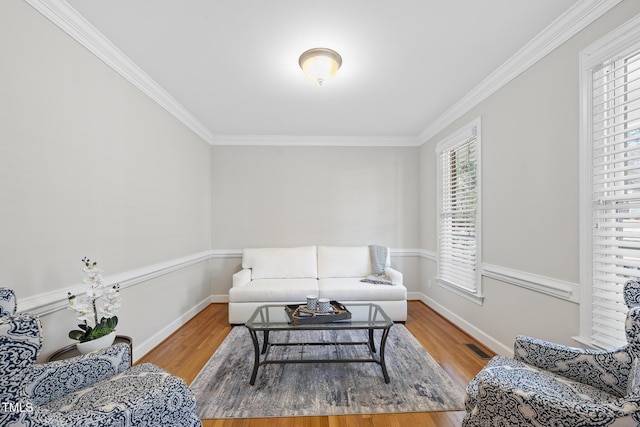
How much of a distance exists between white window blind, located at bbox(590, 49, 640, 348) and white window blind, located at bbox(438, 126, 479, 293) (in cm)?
119

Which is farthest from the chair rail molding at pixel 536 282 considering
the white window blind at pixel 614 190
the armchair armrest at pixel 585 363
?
the armchair armrest at pixel 585 363

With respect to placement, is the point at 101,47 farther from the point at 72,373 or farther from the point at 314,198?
the point at 314,198

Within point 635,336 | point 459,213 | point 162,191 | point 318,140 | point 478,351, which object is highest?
point 318,140

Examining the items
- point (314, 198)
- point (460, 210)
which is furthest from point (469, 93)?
point (314, 198)

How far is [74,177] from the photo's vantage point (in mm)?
1906

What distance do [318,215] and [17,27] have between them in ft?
11.5

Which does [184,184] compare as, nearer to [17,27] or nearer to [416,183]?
[17,27]

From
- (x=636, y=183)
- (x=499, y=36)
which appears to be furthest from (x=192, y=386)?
(x=499, y=36)

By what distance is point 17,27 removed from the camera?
1540 mm

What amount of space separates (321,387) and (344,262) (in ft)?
6.87

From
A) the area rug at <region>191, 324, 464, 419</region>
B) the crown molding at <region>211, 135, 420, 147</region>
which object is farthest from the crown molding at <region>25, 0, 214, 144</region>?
the area rug at <region>191, 324, 464, 419</region>

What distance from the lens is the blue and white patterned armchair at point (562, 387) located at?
1023 millimetres

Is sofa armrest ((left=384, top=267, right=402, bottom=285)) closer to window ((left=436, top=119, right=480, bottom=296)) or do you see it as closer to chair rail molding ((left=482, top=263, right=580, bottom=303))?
window ((left=436, top=119, right=480, bottom=296))

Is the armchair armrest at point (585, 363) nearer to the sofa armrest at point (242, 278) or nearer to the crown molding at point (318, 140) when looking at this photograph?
the sofa armrest at point (242, 278)
